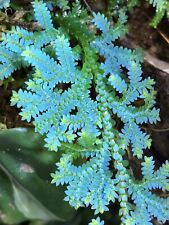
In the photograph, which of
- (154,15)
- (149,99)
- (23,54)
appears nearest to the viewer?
(23,54)

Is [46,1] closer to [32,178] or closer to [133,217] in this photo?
[32,178]

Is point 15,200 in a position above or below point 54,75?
below

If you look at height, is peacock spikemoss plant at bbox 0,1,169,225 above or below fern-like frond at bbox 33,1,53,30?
below

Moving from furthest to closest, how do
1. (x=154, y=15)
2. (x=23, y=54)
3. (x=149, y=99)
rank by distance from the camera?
(x=154, y=15) → (x=149, y=99) → (x=23, y=54)

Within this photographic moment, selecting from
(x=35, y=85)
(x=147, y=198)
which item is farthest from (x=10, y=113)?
(x=147, y=198)

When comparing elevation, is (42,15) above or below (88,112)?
above

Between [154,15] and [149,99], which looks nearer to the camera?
[149,99]

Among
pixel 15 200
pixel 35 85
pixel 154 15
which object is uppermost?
pixel 154 15

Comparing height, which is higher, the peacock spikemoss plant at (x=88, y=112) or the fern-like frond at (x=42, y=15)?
the fern-like frond at (x=42, y=15)
